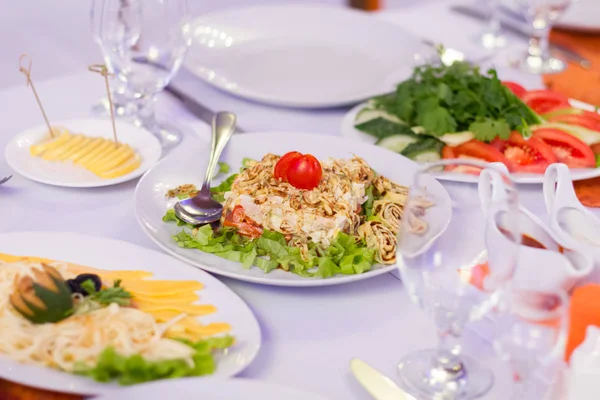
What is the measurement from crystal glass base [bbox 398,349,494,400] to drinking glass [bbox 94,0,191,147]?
1038 millimetres

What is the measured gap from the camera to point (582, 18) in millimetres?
2818

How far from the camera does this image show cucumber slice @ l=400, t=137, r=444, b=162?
1794mm

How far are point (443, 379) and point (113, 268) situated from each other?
60 centimetres

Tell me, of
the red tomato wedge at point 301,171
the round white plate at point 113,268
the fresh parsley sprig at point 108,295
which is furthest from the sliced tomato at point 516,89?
the fresh parsley sprig at point 108,295

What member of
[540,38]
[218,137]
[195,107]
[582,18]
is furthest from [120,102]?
[582,18]

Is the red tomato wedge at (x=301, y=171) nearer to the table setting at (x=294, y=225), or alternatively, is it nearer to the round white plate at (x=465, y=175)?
the table setting at (x=294, y=225)

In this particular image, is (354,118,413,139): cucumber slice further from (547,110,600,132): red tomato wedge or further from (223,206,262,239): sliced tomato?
(223,206,262,239): sliced tomato

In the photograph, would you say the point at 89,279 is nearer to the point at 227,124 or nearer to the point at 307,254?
the point at 307,254

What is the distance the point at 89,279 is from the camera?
1.17m

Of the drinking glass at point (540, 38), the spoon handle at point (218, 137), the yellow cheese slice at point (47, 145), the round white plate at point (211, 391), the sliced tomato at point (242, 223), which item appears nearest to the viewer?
the round white plate at point (211, 391)

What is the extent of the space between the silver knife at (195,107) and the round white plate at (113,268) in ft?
2.40

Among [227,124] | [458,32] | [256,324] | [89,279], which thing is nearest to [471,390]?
[256,324]

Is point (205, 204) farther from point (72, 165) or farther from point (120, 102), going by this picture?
point (120, 102)

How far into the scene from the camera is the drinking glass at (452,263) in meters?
0.99
